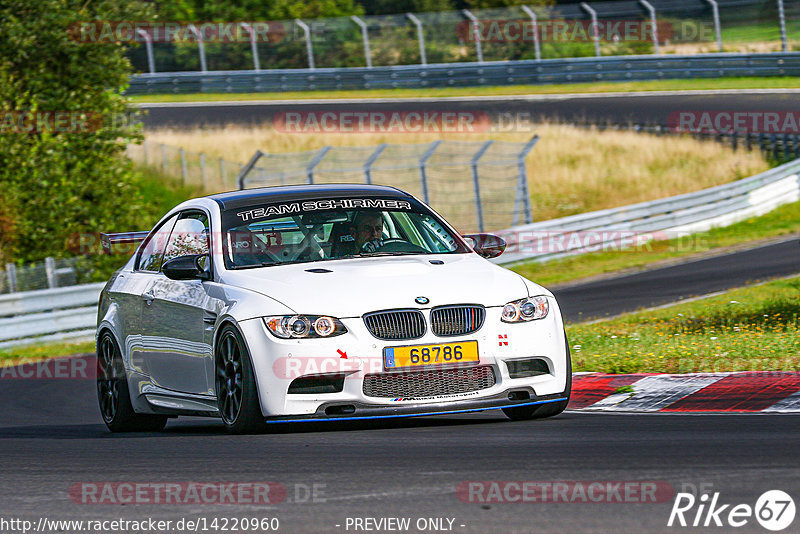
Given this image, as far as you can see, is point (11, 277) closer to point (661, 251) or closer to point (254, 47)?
point (661, 251)

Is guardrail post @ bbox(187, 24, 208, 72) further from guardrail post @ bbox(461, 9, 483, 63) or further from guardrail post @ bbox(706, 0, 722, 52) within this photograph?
guardrail post @ bbox(706, 0, 722, 52)

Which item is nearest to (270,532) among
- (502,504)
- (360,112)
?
(502,504)

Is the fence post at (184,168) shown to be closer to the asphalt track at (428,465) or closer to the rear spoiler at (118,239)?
the rear spoiler at (118,239)

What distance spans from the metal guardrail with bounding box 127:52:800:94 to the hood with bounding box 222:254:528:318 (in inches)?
1335

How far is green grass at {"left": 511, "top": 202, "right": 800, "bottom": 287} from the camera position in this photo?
Answer: 81.6 feet

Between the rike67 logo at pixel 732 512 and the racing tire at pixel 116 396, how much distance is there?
17.4 feet

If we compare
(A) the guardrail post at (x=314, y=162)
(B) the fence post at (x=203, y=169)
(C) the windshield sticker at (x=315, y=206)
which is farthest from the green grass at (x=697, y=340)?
(B) the fence post at (x=203, y=169)

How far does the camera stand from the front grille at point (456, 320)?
782 cm

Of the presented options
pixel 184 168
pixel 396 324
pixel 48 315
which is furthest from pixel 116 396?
pixel 184 168

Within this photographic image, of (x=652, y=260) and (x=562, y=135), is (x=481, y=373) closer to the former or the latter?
(x=652, y=260)

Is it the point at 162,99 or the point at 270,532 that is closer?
the point at 270,532

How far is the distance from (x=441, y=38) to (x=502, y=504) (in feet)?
130

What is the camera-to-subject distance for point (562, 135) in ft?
123

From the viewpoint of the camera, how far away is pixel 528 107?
41.5 m
